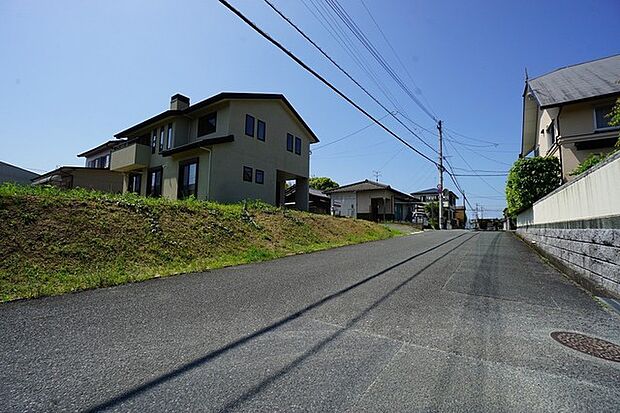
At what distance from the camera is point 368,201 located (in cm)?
3325

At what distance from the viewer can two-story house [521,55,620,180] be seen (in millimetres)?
13305

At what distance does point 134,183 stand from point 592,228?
78.9 ft

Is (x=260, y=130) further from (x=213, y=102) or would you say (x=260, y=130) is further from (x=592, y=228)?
(x=592, y=228)

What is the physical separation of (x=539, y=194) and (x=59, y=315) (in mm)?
17270

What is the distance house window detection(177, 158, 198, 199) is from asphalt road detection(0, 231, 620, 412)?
12.0 meters

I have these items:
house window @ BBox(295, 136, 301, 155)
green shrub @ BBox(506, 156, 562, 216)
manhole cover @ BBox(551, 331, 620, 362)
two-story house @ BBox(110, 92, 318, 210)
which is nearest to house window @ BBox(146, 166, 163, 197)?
two-story house @ BBox(110, 92, 318, 210)

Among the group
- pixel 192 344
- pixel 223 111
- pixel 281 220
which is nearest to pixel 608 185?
pixel 192 344

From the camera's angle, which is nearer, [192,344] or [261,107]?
[192,344]

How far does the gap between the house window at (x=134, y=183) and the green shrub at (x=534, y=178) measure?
2269cm

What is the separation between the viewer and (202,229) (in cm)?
924

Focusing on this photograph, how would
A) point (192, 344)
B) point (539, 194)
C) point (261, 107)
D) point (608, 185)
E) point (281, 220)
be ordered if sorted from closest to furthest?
point (192, 344)
point (608, 185)
point (281, 220)
point (539, 194)
point (261, 107)

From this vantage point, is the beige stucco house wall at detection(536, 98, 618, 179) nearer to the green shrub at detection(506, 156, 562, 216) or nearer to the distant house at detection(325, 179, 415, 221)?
the green shrub at detection(506, 156, 562, 216)

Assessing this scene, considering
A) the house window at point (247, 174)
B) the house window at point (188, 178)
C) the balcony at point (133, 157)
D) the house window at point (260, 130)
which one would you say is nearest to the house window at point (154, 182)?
the balcony at point (133, 157)

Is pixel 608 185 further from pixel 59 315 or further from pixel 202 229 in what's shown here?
pixel 202 229
